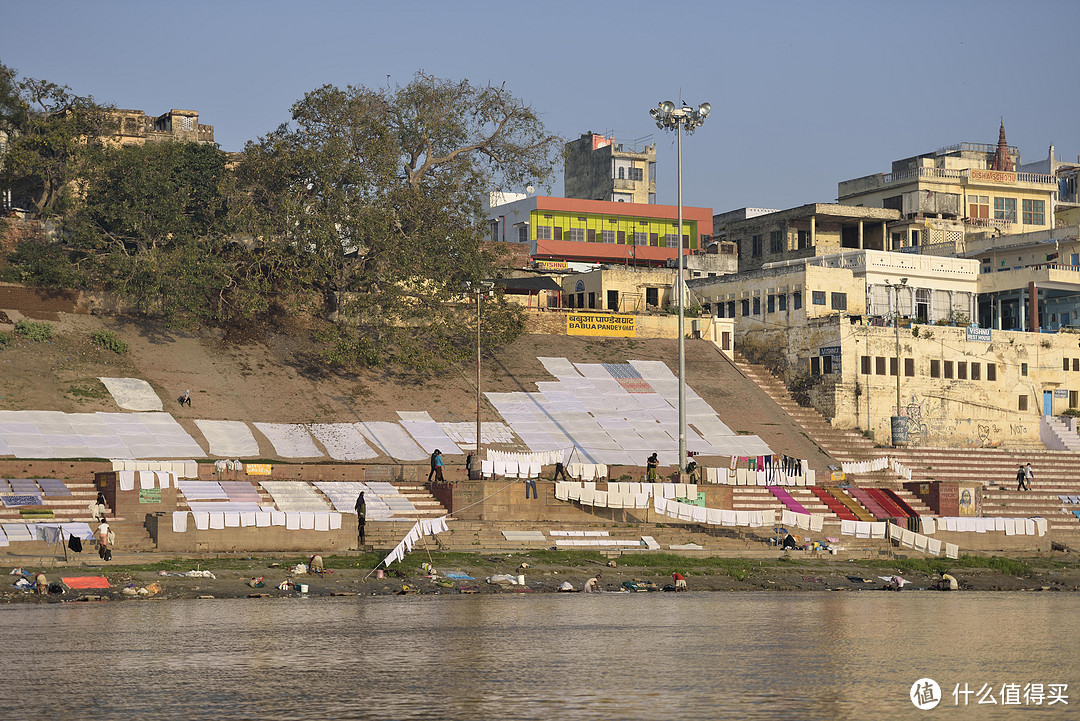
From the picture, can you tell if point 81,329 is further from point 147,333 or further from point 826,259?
point 826,259

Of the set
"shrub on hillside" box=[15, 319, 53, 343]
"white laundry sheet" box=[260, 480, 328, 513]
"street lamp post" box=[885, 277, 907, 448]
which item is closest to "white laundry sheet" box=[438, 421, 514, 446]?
"white laundry sheet" box=[260, 480, 328, 513]

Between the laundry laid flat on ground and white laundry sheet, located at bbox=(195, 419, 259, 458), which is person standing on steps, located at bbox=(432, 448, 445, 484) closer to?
white laundry sheet, located at bbox=(195, 419, 259, 458)

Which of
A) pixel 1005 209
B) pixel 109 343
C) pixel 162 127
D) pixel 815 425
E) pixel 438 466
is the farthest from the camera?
pixel 1005 209

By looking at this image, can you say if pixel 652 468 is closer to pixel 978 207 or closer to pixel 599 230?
pixel 599 230

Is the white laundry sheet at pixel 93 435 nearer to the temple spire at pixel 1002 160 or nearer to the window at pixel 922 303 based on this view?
the window at pixel 922 303

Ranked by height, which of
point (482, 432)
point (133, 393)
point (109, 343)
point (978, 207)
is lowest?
point (482, 432)

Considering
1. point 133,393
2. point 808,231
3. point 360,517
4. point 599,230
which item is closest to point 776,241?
point 808,231

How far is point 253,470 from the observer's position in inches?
1757

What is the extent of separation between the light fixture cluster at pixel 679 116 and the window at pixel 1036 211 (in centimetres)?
4898

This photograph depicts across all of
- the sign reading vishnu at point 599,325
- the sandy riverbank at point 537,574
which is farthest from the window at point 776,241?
the sandy riverbank at point 537,574

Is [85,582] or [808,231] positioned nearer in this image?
[85,582]

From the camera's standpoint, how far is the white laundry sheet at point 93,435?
4428 centimetres

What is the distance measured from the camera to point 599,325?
67312 mm

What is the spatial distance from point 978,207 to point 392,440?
178 feet
